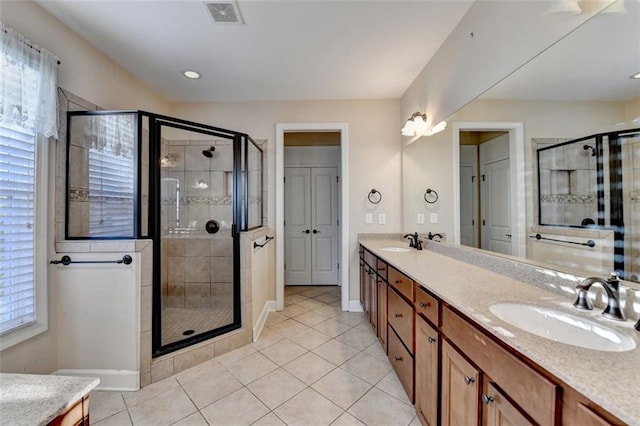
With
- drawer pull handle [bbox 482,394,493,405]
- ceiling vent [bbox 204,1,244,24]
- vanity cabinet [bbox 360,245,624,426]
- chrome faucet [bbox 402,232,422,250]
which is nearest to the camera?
vanity cabinet [bbox 360,245,624,426]

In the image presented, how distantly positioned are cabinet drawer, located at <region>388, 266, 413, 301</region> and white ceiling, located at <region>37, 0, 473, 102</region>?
1810 millimetres

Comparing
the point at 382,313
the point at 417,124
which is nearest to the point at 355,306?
the point at 382,313

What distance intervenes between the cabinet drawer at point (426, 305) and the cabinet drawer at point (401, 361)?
0.37m

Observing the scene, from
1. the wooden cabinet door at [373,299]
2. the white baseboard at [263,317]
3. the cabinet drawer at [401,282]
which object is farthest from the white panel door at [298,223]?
the cabinet drawer at [401,282]

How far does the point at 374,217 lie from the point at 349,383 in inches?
72.3

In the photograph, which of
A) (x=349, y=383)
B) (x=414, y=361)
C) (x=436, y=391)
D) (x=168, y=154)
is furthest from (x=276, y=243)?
(x=436, y=391)

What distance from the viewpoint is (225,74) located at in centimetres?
266

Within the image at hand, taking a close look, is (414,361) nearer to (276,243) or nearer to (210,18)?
(276,243)

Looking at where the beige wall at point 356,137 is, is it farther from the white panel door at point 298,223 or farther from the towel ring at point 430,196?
the white panel door at point 298,223

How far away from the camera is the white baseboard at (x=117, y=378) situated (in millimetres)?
1864

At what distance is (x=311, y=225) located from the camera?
4.46 metres

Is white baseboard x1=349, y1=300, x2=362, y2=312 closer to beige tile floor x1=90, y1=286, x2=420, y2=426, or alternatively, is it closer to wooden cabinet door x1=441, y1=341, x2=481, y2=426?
beige tile floor x1=90, y1=286, x2=420, y2=426

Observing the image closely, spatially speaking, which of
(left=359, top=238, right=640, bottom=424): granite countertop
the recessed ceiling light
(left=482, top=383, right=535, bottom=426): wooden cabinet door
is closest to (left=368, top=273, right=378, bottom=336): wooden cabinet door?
(left=359, top=238, right=640, bottom=424): granite countertop

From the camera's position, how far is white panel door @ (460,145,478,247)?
199cm
